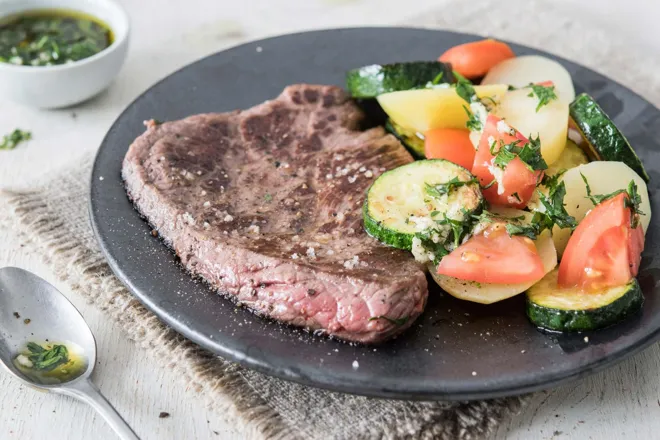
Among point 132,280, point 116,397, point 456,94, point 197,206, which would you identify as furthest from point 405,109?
point 116,397

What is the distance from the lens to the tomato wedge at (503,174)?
3.76 m

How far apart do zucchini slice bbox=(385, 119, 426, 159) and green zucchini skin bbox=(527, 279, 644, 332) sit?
1411 millimetres

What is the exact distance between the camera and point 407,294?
131 inches

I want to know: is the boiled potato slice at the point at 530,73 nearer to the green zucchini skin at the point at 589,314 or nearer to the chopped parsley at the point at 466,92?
the chopped parsley at the point at 466,92

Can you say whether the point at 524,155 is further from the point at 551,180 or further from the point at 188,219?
the point at 188,219

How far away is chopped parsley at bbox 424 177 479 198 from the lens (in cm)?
368

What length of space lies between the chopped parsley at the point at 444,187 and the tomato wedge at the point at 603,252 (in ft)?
1.98

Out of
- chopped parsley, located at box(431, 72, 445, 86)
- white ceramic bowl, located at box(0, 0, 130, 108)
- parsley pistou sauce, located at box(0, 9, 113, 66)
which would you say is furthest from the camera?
parsley pistou sauce, located at box(0, 9, 113, 66)

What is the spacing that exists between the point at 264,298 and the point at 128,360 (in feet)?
2.94

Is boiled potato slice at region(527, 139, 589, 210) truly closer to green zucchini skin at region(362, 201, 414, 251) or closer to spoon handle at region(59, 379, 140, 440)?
→ green zucchini skin at region(362, 201, 414, 251)

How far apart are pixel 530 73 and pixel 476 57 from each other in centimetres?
38

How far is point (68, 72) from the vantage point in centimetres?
523

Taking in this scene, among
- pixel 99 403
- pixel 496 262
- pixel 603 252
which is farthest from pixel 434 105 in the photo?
pixel 99 403

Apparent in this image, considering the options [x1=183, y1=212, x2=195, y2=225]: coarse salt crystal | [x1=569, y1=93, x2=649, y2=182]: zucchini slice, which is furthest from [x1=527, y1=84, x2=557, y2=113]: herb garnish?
[x1=183, y1=212, x2=195, y2=225]: coarse salt crystal
